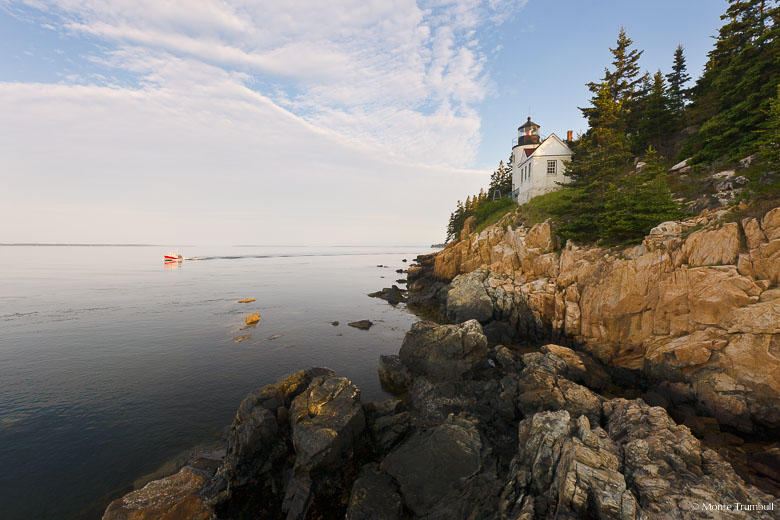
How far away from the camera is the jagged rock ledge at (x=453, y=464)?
868cm

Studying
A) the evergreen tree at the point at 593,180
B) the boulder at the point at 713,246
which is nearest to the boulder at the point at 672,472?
the boulder at the point at 713,246

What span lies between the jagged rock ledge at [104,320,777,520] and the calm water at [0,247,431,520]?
4295mm

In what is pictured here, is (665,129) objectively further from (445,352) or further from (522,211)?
(445,352)

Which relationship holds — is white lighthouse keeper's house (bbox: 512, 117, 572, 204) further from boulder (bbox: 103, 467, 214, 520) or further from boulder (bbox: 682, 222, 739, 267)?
boulder (bbox: 103, 467, 214, 520)

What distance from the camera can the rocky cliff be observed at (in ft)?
45.4

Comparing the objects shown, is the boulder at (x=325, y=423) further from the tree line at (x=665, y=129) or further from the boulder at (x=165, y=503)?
the tree line at (x=665, y=129)

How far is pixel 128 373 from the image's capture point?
69.2ft

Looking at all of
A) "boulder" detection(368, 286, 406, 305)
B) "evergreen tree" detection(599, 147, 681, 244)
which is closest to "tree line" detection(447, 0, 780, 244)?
"evergreen tree" detection(599, 147, 681, 244)

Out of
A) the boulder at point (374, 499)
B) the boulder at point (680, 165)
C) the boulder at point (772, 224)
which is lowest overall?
the boulder at point (374, 499)

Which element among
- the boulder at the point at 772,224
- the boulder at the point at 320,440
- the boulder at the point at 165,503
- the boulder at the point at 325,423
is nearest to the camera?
the boulder at the point at 165,503

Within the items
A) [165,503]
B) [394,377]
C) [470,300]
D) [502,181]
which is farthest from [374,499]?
[502,181]

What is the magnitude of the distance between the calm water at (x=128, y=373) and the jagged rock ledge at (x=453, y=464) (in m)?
4.30

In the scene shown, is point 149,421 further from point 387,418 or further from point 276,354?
A: point 387,418

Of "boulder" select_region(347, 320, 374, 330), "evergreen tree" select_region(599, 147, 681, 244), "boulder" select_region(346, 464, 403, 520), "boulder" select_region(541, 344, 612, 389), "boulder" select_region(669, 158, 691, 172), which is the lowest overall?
"boulder" select_region(346, 464, 403, 520)
